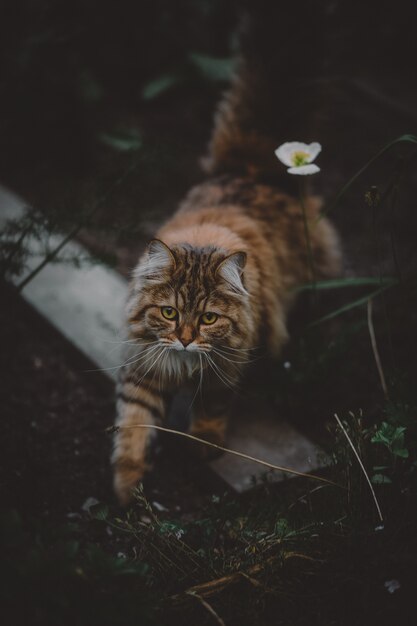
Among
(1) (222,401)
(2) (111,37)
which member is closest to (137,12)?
(2) (111,37)

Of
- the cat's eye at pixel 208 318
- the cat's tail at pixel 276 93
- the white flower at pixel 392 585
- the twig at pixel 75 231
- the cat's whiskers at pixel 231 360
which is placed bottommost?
the white flower at pixel 392 585

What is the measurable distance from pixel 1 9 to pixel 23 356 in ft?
7.80

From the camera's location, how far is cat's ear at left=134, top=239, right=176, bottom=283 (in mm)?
Answer: 1842

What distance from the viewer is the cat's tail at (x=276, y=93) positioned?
8.91 ft

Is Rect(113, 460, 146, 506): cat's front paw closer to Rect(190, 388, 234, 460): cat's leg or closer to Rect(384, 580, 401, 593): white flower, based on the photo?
Rect(190, 388, 234, 460): cat's leg

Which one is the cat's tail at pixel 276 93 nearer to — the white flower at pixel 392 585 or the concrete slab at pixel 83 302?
the concrete slab at pixel 83 302

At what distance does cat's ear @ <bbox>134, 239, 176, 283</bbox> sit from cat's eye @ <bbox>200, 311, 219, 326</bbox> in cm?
19

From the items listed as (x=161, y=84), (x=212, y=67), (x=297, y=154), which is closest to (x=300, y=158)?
(x=297, y=154)

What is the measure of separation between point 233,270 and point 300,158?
17.9 inches

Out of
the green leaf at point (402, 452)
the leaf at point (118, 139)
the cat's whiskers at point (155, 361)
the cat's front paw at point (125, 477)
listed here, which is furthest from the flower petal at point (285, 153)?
the leaf at point (118, 139)

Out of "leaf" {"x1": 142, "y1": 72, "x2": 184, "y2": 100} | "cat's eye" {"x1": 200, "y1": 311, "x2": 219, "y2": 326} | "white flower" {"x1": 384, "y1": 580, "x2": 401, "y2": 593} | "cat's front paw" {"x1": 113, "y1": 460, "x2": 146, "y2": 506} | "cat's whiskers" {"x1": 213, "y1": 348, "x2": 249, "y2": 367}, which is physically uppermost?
"leaf" {"x1": 142, "y1": 72, "x2": 184, "y2": 100}

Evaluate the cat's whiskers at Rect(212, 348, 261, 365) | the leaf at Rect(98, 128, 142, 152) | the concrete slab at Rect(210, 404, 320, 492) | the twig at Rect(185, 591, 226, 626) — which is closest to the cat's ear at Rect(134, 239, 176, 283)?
the cat's whiskers at Rect(212, 348, 261, 365)

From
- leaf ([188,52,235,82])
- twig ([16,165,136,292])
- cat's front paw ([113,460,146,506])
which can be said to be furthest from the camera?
leaf ([188,52,235,82])

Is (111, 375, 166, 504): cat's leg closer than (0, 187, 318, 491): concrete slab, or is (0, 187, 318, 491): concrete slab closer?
(111, 375, 166, 504): cat's leg
